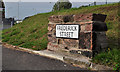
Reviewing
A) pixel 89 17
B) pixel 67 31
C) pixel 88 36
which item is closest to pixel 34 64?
pixel 67 31

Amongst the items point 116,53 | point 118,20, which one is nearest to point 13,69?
point 116,53

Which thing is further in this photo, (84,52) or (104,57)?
(84,52)

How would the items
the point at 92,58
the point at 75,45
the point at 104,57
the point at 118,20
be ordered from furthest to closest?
1. the point at 118,20
2. the point at 75,45
3. the point at 92,58
4. the point at 104,57

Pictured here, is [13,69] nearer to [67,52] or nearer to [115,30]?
[67,52]

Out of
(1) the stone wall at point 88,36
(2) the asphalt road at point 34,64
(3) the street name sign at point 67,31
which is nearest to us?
(2) the asphalt road at point 34,64

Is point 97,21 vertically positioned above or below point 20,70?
above

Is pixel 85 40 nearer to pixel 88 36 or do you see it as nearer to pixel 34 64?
pixel 88 36

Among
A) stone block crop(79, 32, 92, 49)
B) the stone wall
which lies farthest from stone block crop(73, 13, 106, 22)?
stone block crop(79, 32, 92, 49)

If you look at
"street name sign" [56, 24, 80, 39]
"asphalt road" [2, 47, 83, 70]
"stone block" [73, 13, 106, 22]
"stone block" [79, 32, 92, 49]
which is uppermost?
"stone block" [73, 13, 106, 22]

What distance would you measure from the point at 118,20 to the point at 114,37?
2516 millimetres

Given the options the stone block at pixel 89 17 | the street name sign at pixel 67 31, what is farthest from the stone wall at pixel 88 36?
the street name sign at pixel 67 31

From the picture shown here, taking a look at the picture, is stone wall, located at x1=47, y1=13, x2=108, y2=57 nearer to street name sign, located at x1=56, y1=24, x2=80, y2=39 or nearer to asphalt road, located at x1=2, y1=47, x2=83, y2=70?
street name sign, located at x1=56, y1=24, x2=80, y2=39

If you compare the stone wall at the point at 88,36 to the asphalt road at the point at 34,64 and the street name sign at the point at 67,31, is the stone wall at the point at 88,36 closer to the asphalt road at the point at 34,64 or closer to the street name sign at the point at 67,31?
Answer: the street name sign at the point at 67,31

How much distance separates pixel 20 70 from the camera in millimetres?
4082
